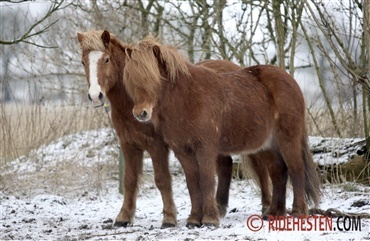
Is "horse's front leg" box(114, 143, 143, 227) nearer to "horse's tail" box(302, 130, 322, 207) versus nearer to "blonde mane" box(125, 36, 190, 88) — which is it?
"blonde mane" box(125, 36, 190, 88)

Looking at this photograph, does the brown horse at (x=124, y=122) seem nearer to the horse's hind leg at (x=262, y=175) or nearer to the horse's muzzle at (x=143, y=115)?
the horse's muzzle at (x=143, y=115)

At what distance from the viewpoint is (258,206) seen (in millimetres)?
7848

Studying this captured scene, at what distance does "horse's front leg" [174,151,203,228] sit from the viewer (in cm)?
628

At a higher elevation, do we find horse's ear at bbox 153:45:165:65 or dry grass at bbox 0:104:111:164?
horse's ear at bbox 153:45:165:65

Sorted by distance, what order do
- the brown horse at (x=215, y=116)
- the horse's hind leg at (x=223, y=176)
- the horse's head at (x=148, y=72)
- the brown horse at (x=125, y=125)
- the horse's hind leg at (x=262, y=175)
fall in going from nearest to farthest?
the horse's head at (x=148, y=72) → the brown horse at (x=215, y=116) → the brown horse at (x=125, y=125) → the horse's hind leg at (x=262, y=175) → the horse's hind leg at (x=223, y=176)

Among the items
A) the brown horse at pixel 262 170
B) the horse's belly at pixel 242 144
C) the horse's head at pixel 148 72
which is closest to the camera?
the horse's head at pixel 148 72

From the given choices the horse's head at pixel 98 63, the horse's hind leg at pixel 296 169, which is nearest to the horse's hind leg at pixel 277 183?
the horse's hind leg at pixel 296 169

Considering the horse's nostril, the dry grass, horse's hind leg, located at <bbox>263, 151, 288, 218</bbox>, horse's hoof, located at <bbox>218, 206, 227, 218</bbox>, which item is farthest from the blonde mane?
the dry grass

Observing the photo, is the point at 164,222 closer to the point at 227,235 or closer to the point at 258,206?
the point at 227,235

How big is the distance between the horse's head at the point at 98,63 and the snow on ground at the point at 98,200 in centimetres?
144

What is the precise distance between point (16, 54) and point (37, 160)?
2494 millimetres

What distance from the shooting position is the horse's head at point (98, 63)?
6230 millimetres

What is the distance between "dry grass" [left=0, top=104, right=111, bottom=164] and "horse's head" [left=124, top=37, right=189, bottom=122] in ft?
15.4

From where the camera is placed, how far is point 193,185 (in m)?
6.35
